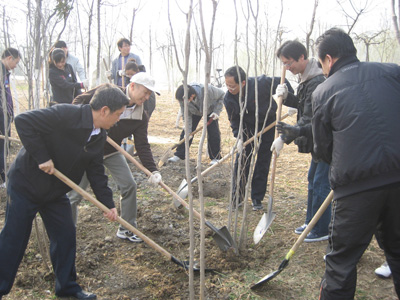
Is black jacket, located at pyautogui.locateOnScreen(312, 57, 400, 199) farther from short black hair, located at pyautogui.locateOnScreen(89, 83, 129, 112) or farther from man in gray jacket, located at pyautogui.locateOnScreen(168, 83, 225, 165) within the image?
man in gray jacket, located at pyautogui.locateOnScreen(168, 83, 225, 165)

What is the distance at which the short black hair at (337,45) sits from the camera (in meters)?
2.17

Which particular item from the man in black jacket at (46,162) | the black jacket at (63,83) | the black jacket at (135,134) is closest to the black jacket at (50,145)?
the man in black jacket at (46,162)

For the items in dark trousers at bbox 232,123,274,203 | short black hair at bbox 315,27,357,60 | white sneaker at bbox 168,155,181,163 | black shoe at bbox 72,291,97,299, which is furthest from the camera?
white sneaker at bbox 168,155,181,163

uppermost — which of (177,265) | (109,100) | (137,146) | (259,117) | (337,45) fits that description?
(337,45)

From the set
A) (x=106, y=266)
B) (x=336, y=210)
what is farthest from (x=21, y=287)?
(x=336, y=210)

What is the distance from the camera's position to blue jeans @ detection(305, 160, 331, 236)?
328 cm

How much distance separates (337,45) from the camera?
217 centimetres

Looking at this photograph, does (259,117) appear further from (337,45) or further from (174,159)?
(174,159)

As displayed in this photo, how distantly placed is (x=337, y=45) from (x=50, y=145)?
6.24 ft

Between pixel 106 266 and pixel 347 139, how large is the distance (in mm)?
2321

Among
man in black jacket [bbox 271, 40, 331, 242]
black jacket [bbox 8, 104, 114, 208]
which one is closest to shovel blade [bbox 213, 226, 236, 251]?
man in black jacket [bbox 271, 40, 331, 242]

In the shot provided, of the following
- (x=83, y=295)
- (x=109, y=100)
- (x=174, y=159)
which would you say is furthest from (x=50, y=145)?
(x=174, y=159)

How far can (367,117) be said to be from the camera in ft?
6.31

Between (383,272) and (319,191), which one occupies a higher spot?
(319,191)
